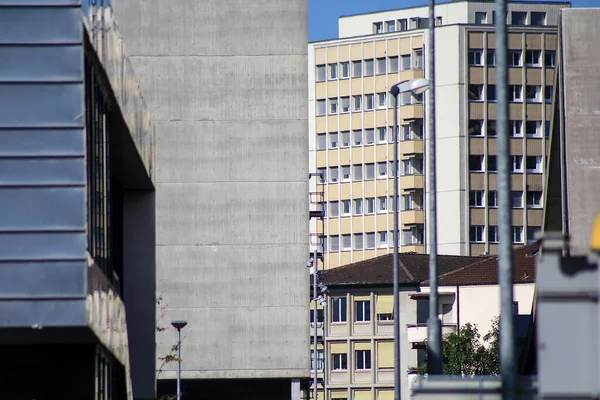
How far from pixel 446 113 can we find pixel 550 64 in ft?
29.0

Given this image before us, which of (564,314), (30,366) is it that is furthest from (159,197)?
(564,314)

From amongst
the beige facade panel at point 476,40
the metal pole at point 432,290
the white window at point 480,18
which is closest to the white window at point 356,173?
the beige facade panel at point 476,40

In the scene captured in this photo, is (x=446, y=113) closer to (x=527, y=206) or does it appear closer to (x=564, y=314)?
(x=527, y=206)

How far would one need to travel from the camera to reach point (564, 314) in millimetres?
8367

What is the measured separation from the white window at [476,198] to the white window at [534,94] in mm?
7901

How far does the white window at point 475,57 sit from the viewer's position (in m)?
110

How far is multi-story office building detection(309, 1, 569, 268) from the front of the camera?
10988cm

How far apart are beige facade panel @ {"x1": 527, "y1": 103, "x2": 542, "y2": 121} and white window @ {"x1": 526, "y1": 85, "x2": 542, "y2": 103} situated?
0.47 meters

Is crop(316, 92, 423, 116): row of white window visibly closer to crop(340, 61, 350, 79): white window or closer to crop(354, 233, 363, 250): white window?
crop(340, 61, 350, 79): white window

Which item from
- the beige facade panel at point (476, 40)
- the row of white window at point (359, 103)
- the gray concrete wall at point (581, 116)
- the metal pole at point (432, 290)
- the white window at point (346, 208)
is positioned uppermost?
the beige facade panel at point (476, 40)

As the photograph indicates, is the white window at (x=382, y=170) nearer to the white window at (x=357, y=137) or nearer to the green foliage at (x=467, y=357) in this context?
the white window at (x=357, y=137)

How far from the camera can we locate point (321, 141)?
117 metres

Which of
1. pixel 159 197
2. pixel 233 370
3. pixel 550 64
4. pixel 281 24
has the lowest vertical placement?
pixel 233 370

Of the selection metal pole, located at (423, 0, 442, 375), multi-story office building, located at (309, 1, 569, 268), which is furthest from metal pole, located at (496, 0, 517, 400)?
multi-story office building, located at (309, 1, 569, 268)
